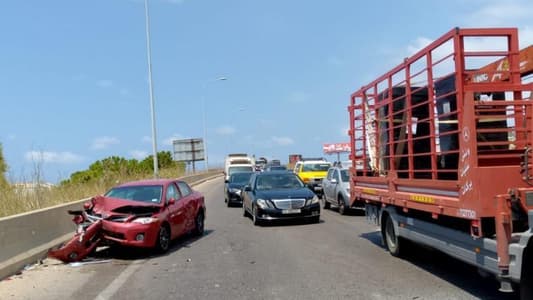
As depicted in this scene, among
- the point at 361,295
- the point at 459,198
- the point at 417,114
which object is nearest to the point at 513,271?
the point at 459,198

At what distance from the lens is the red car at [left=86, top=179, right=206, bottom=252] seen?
9.91 metres

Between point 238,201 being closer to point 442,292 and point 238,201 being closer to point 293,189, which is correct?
point 293,189

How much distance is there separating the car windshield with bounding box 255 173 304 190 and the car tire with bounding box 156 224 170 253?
17.9 ft

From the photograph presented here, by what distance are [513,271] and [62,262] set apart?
7549mm

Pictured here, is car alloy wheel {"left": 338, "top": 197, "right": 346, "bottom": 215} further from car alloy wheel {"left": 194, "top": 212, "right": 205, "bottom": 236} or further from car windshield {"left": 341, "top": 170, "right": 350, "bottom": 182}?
car alloy wheel {"left": 194, "top": 212, "right": 205, "bottom": 236}

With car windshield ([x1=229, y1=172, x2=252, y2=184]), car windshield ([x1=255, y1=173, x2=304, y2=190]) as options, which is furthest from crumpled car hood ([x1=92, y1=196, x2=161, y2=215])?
car windshield ([x1=229, y1=172, x2=252, y2=184])

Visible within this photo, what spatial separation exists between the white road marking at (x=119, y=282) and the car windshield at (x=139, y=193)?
5.37ft

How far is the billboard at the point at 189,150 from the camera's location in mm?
54969

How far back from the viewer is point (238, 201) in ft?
72.1

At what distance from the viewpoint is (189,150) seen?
55156mm

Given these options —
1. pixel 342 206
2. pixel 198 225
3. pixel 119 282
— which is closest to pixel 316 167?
pixel 342 206

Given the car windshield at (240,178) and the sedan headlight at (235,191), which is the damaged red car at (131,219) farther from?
the car windshield at (240,178)

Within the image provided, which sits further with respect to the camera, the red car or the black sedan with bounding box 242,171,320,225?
the black sedan with bounding box 242,171,320,225

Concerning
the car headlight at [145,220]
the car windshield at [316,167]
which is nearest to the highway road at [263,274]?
the car headlight at [145,220]
